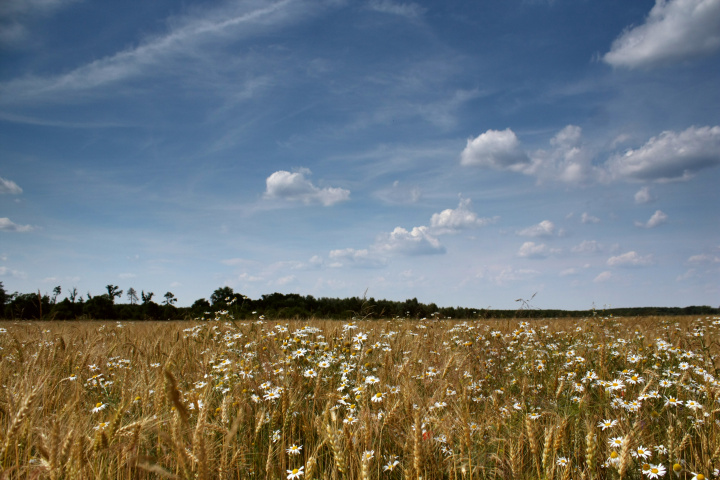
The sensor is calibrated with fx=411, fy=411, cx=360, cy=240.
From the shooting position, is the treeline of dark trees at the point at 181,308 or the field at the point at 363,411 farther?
the treeline of dark trees at the point at 181,308

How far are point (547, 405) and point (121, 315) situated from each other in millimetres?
31675

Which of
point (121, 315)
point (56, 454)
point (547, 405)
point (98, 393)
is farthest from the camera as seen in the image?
point (121, 315)

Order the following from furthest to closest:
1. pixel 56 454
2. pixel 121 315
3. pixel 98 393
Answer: pixel 121 315 → pixel 98 393 → pixel 56 454

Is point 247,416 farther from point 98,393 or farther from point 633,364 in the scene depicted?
point 633,364

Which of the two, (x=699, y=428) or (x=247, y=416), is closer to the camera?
(x=699, y=428)

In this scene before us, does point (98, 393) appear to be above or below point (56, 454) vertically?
below

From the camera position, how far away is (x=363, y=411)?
7.87ft

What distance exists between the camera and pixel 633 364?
522cm

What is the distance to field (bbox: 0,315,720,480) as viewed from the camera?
2.21 m

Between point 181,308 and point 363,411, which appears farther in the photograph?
point 181,308

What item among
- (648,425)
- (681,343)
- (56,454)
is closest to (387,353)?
(648,425)

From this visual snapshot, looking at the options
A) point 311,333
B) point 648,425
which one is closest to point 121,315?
point 311,333

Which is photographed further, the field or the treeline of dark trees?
the treeline of dark trees

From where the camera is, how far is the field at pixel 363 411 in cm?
221
